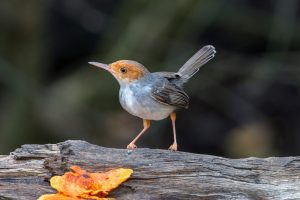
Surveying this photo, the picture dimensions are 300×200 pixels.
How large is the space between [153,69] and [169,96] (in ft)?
8.78

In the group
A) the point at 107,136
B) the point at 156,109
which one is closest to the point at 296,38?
the point at 107,136

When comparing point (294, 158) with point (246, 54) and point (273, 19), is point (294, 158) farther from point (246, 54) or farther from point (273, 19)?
point (246, 54)

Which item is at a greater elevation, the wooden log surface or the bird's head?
the bird's head

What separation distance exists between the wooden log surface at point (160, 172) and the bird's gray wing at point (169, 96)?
0.90 meters

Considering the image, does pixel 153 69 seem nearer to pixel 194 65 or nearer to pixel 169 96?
pixel 194 65

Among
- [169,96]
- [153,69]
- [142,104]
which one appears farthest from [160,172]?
[153,69]

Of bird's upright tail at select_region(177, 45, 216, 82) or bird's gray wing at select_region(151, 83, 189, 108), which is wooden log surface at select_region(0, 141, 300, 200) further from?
bird's upright tail at select_region(177, 45, 216, 82)

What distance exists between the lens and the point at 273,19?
1003cm

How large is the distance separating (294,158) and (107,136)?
457cm

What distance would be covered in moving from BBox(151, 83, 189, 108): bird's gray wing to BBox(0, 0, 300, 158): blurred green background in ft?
8.05

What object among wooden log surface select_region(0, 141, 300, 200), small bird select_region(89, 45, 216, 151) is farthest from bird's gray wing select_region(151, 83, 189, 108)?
wooden log surface select_region(0, 141, 300, 200)

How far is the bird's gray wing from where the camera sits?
6676mm

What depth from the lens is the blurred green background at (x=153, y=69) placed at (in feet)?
30.9

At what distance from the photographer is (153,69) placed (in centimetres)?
936
